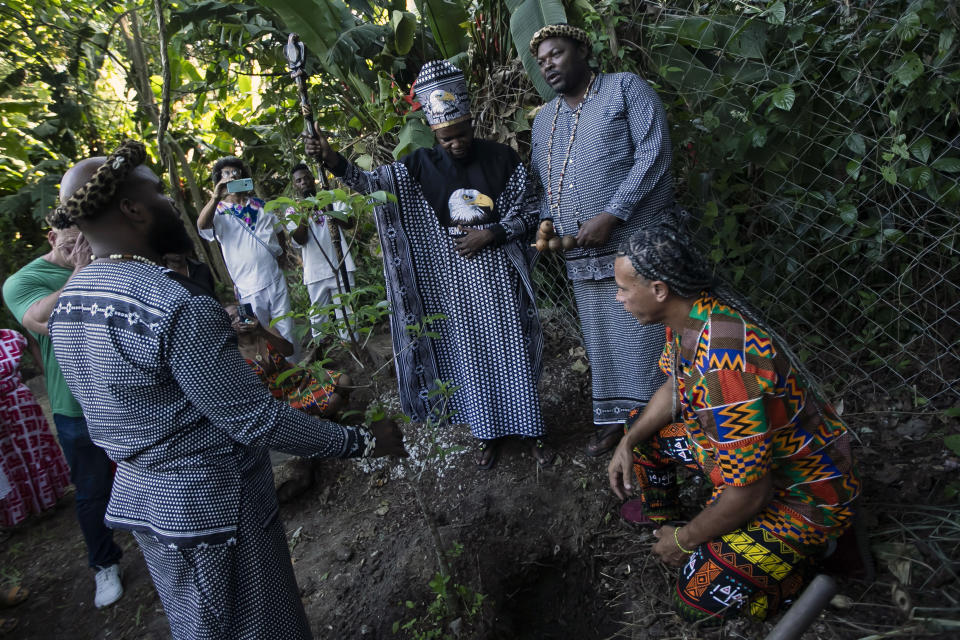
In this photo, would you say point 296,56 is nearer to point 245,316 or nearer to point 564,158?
point 564,158

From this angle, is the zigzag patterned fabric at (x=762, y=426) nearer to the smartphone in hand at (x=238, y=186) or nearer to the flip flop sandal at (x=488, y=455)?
the flip flop sandal at (x=488, y=455)

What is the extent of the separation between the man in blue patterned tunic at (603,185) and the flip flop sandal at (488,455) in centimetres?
51

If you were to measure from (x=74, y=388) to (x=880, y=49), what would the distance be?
3.08 m

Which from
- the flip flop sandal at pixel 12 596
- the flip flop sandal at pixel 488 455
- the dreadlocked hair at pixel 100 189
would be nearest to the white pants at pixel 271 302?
the flip flop sandal at pixel 488 455

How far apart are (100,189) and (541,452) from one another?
90.4 inches

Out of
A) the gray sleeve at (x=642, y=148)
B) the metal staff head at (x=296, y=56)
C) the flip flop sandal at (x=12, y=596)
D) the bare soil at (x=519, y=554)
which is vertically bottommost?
the flip flop sandal at (x=12, y=596)

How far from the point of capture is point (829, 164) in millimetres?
2578

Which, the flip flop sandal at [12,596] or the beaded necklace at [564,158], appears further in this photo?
the flip flop sandal at [12,596]

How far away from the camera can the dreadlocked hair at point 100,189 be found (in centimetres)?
131

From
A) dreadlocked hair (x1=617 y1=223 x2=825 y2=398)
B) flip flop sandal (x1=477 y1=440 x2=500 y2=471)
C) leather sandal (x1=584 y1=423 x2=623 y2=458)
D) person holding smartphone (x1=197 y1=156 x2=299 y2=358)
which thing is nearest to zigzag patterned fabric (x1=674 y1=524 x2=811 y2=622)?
dreadlocked hair (x1=617 y1=223 x2=825 y2=398)

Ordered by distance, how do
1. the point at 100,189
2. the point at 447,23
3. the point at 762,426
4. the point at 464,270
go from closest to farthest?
the point at 100,189
the point at 762,426
the point at 464,270
the point at 447,23

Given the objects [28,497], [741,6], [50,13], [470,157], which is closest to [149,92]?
[50,13]

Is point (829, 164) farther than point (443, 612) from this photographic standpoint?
Yes

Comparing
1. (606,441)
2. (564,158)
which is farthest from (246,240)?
(606,441)
